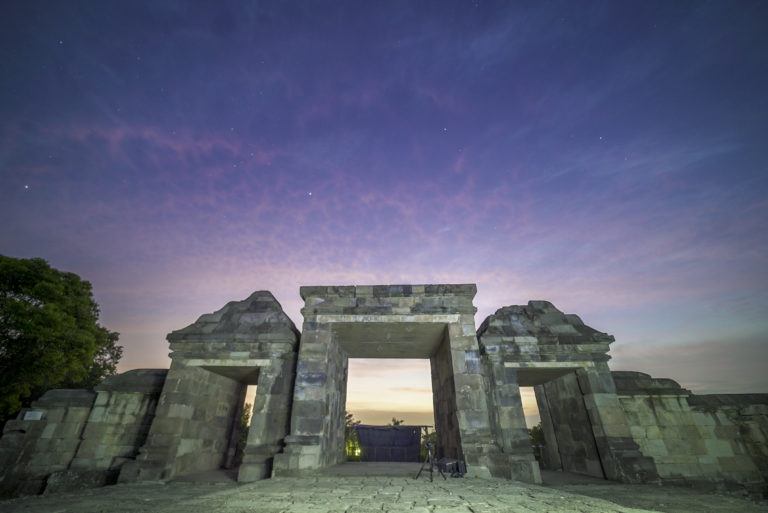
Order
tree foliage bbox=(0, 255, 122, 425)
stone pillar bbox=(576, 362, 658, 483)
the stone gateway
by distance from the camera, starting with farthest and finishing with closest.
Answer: tree foliage bbox=(0, 255, 122, 425) < the stone gateway < stone pillar bbox=(576, 362, 658, 483)

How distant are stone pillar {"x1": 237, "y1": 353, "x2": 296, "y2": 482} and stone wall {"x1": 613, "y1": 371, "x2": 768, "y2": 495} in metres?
10.3

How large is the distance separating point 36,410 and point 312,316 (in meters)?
8.77

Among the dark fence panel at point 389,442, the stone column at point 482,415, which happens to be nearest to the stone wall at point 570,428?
the stone column at point 482,415

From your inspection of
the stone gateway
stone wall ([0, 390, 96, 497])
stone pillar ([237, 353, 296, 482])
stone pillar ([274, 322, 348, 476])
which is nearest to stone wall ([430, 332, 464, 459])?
the stone gateway

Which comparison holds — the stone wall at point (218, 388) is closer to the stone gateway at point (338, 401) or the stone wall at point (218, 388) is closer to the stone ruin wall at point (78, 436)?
the stone gateway at point (338, 401)

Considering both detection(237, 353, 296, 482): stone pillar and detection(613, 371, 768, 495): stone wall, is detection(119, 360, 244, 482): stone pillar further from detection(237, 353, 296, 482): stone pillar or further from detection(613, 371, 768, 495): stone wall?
detection(613, 371, 768, 495): stone wall

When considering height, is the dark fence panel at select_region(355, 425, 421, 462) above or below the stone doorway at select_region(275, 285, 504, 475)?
below

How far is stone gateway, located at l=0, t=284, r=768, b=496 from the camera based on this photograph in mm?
8281

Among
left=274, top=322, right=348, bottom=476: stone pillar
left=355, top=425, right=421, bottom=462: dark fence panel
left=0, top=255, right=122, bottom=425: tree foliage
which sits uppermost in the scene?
left=0, top=255, right=122, bottom=425: tree foliage

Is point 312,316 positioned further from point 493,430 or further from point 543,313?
point 543,313

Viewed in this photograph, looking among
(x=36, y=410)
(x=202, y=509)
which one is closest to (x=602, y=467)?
(x=202, y=509)

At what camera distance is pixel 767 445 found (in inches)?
351

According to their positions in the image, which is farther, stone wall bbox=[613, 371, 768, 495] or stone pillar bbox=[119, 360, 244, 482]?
stone wall bbox=[613, 371, 768, 495]

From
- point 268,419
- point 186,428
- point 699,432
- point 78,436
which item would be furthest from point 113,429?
point 699,432
